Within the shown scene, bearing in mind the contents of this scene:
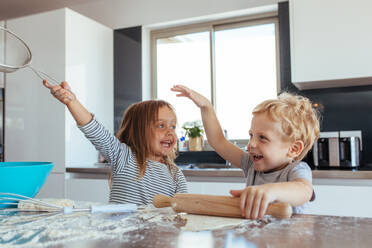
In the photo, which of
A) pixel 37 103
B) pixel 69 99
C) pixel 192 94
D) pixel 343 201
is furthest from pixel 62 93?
pixel 37 103

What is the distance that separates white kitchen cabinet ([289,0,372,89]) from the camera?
77.7 inches

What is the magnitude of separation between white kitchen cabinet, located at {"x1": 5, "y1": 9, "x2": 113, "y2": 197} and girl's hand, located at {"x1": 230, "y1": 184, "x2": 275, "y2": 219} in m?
1.90

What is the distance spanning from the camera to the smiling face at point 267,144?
0.95 meters

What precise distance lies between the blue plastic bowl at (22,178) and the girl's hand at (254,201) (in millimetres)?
479

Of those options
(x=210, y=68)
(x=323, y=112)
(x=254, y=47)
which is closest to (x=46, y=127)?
(x=210, y=68)

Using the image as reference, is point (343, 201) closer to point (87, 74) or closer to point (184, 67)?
point (184, 67)

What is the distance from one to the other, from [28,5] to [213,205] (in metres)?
3.13

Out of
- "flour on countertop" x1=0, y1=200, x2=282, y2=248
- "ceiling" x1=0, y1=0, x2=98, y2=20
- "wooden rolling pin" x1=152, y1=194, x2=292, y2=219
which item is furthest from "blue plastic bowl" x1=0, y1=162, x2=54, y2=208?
"ceiling" x1=0, y1=0, x2=98, y2=20

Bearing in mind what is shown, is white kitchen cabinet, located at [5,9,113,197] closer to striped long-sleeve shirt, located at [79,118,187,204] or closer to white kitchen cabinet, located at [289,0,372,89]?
striped long-sleeve shirt, located at [79,118,187,204]

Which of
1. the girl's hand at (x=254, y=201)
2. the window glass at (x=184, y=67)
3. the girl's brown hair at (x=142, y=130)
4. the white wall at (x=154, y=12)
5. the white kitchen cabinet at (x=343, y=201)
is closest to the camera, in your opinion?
the girl's hand at (x=254, y=201)

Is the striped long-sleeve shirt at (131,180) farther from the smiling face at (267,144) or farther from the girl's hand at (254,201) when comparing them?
the girl's hand at (254,201)

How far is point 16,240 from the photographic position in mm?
520

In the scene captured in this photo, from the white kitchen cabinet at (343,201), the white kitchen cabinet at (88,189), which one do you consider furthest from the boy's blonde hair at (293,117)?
the white kitchen cabinet at (88,189)

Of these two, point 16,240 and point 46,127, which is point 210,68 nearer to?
point 46,127
